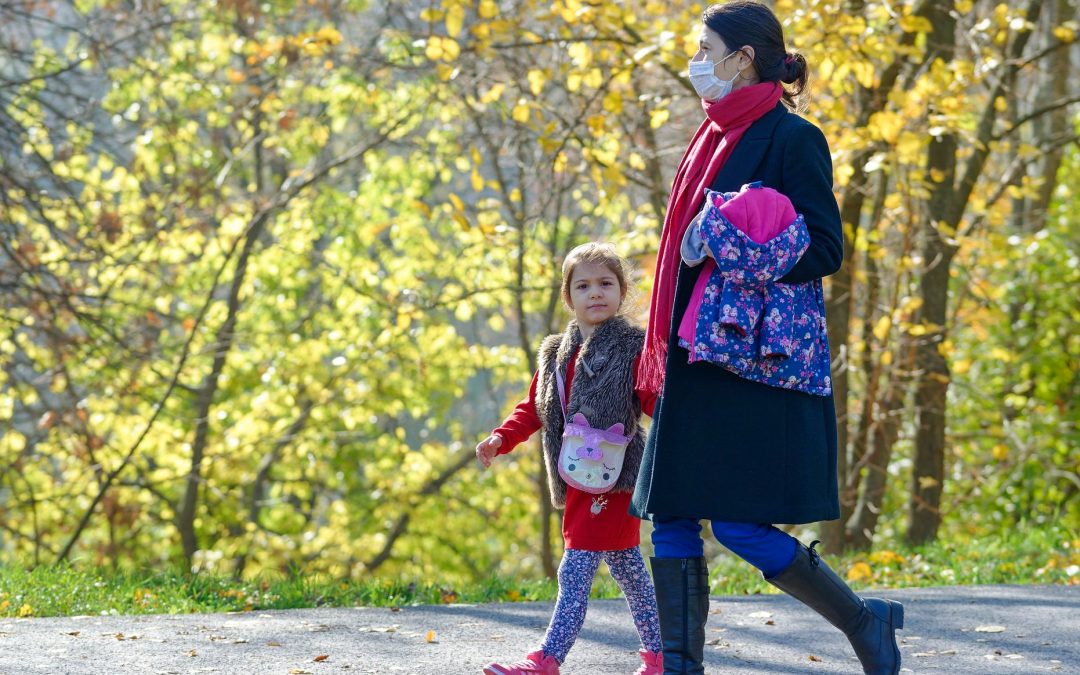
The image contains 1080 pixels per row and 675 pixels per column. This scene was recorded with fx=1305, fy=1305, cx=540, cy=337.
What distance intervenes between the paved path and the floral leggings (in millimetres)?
214

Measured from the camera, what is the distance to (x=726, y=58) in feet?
10.4

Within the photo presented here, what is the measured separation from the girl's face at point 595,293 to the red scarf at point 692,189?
1.61 feet

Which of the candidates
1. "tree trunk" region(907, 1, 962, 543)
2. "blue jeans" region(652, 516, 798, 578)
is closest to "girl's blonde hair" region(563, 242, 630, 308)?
"blue jeans" region(652, 516, 798, 578)

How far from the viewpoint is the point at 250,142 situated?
11336 mm

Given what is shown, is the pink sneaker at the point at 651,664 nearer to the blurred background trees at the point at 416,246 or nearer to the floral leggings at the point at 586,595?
the floral leggings at the point at 586,595

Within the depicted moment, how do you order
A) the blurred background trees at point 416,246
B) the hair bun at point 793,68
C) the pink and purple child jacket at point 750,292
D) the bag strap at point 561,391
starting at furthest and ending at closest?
the blurred background trees at point 416,246, the bag strap at point 561,391, the hair bun at point 793,68, the pink and purple child jacket at point 750,292

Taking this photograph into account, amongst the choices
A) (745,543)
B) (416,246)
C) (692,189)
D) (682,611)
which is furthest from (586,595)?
(416,246)

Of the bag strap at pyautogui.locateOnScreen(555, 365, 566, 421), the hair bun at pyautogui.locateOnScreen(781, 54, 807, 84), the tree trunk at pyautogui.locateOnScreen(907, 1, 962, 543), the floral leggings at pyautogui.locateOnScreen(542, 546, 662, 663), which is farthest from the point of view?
the tree trunk at pyautogui.locateOnScreen(907, 1, 962, 543)

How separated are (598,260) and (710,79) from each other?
754 millimetres

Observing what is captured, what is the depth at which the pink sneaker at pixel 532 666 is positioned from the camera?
3.47 metres

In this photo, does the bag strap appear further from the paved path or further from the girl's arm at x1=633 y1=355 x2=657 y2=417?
the paved path

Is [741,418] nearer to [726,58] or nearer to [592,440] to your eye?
[592,440]

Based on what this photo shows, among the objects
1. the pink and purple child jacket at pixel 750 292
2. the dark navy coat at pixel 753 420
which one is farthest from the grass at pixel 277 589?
the pink and purple child jacket at pixel 750 292

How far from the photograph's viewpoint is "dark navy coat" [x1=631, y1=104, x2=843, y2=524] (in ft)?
10.2
